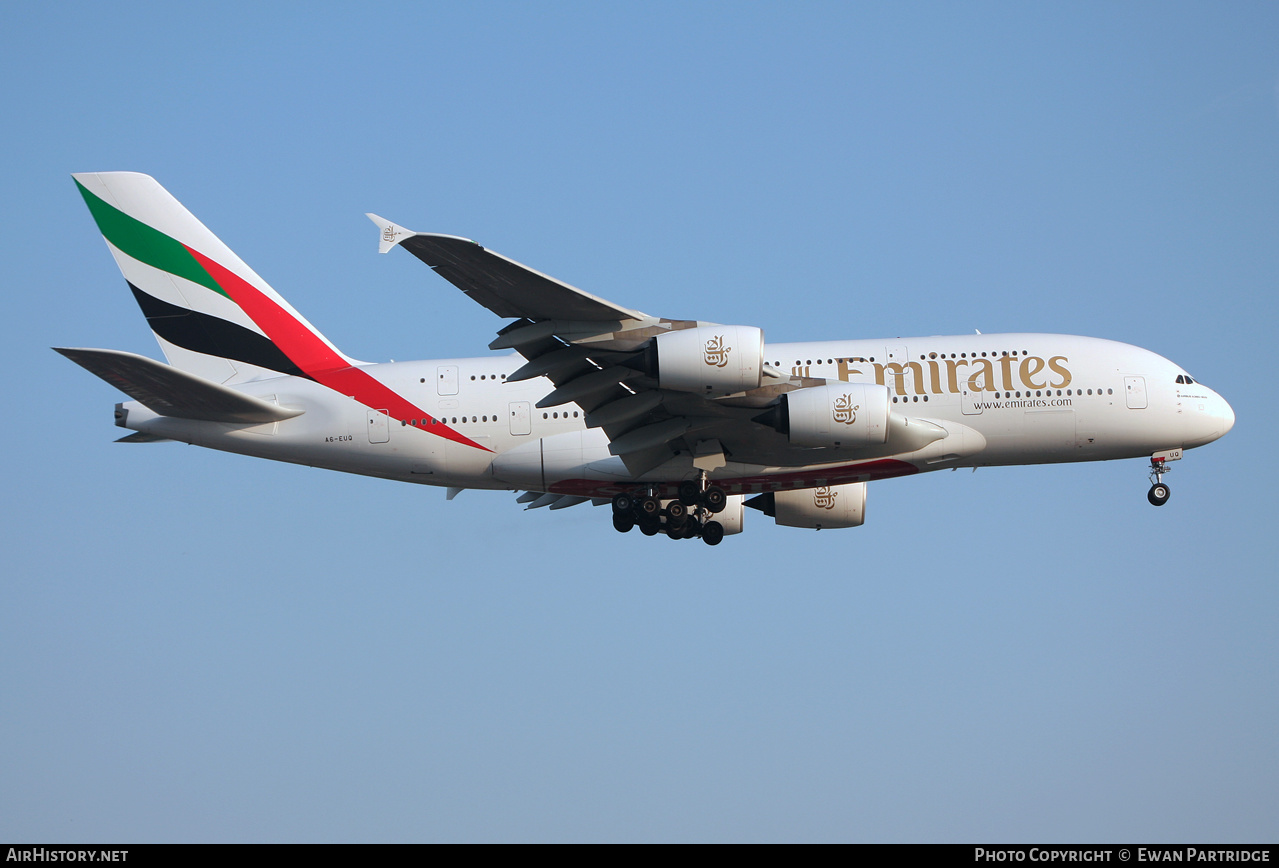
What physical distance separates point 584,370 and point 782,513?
8842 mm

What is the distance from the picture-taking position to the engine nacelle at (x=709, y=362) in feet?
77.6

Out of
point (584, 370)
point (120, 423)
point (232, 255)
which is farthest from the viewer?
point (232, 255)

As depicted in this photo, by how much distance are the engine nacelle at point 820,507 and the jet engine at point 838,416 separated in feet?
20.5

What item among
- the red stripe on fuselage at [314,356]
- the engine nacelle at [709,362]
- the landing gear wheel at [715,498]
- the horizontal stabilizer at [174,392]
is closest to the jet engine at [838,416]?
the engine nacelle at [709,362]

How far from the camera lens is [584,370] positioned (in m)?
25.3

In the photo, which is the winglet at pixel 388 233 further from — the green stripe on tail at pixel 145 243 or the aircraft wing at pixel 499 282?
the green stripe on tail at pixel 145 243

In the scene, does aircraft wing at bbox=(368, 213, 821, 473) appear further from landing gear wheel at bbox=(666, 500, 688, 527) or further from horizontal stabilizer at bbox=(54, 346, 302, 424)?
horizontal stabilizer at bbox=(54, 346, 302, 424)

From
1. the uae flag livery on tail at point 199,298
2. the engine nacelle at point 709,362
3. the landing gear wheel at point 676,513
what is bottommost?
the landing gear wheel at point 676,513

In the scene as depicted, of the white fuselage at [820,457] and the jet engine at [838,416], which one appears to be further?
the white fuselage at [820,457]

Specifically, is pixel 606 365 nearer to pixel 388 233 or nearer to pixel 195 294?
pixel 388 233

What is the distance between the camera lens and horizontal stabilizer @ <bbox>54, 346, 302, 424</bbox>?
23.7 metres

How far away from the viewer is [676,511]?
2895 cm
